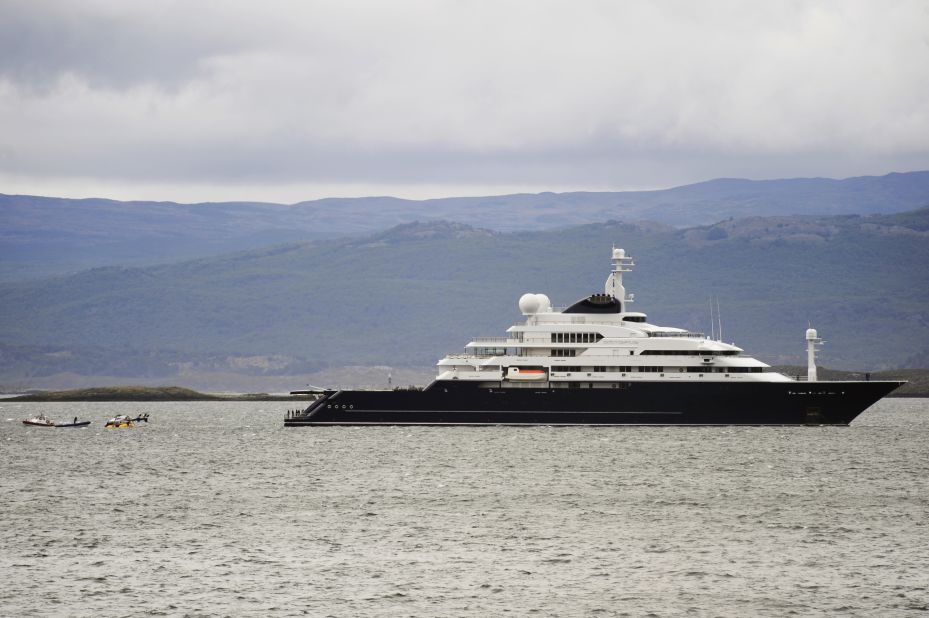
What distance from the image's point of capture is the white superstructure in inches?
2872

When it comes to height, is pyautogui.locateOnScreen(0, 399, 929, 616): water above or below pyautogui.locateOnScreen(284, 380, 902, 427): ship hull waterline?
below

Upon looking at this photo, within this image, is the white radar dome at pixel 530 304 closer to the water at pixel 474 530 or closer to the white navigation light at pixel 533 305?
the white navigation light at pixel 533 305

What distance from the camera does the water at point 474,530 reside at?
3028cm

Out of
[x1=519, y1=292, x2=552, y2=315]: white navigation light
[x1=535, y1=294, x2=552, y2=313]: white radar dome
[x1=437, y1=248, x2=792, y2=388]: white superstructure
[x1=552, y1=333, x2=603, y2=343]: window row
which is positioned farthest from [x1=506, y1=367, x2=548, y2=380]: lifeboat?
[x1=535, y1=294, x2=552, y2=313]: white radar dome

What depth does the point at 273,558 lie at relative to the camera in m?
34.8

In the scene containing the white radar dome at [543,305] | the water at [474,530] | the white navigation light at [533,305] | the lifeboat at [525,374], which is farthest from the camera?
the white radar dome at [543,305]

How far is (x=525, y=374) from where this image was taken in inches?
2908

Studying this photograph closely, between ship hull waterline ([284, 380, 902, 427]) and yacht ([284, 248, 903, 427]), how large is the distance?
49mm

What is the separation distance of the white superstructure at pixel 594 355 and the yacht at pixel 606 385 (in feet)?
0.16

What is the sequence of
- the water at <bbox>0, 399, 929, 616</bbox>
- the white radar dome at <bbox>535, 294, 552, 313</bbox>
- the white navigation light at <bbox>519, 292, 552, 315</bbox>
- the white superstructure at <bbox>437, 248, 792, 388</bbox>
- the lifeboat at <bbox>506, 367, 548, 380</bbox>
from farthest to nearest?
1. the white radar dome at <bbox>535, 294, 552, 313</bbox>
2. the white navigation light at <bbox>519, 292, 552, 315</bbox>
3. the lifeboat at <bbox>506, 367, 548, 380</bbox>
4. the white superstructure at <bbox>437, 248, 792, 388</bbox>
5. the water at <bbox>0, 399, 929, 616</bbox>

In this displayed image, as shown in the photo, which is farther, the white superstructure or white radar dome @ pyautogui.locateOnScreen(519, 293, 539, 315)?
white radar dome @ pyautogui.locateOnScreen(519, 293, 539, 315)

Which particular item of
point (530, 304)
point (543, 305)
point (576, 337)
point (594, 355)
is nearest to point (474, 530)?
point (594, 355)

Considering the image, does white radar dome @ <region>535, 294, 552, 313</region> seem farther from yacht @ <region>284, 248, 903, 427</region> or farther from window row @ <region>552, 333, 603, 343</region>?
window row @ <region>552, 333, 603, 343</region>

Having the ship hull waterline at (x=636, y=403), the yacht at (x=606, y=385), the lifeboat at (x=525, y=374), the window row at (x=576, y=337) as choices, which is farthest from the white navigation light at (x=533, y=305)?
the ship hull waterline at (x=636, y=403)
